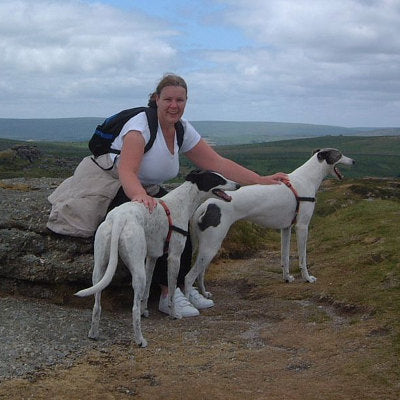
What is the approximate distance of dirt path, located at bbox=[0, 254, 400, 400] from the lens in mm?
6020

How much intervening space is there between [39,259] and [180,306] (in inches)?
97.7

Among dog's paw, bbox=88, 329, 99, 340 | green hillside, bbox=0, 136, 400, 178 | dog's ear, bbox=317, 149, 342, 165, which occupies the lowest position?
green hillside, bbox=0, 136, 400, 178

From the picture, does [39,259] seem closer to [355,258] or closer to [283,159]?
[355,258]

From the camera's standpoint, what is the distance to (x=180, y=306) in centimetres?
935

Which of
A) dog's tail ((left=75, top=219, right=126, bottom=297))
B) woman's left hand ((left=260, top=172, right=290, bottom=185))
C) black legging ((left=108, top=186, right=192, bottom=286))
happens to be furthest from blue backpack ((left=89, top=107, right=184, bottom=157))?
woman's left hand ((left=260, top=172, right=290, bottom=185))

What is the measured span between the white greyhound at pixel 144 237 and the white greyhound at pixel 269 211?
74 cm

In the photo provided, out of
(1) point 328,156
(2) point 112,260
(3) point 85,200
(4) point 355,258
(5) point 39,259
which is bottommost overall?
(4) point 355,258

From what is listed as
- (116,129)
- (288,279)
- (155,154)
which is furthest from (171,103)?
(288,279)

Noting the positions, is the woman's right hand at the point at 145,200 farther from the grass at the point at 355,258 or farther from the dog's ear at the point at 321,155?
the dog's ear at the point at 321,155

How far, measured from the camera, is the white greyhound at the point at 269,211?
9914 mm

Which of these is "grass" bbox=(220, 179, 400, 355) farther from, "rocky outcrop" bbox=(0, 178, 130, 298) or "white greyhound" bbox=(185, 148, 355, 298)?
"rocky outcrop" bbox=(0, 178, 130, 298)

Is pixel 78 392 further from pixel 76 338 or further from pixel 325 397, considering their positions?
pixel 325 397

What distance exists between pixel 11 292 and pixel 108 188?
2.40m

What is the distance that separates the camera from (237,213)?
1033cm
